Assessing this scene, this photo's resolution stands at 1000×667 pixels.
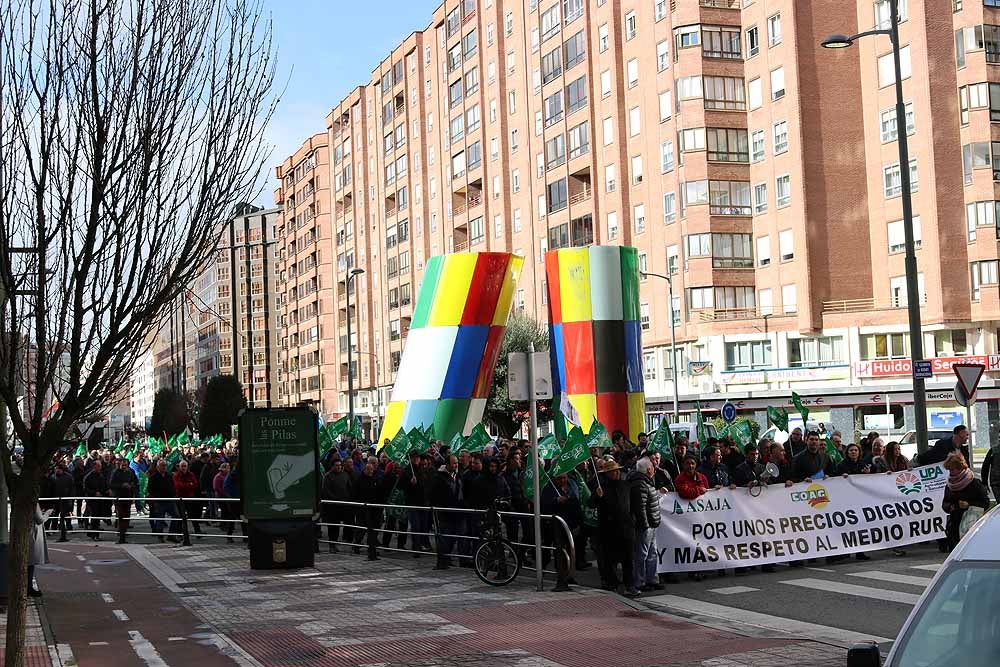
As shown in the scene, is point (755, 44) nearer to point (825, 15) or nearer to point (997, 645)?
point (825, 15)

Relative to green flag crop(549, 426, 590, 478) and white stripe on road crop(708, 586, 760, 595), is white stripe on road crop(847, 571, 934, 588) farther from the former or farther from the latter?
green flag crop(549, 426, 590, 478)

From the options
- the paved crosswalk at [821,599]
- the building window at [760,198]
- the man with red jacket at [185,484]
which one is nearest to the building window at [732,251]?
the building window at [760,198]

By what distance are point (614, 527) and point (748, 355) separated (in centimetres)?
4679

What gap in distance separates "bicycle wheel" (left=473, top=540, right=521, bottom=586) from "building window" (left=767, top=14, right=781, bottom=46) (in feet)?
158

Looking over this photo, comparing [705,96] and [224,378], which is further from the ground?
[705,96]

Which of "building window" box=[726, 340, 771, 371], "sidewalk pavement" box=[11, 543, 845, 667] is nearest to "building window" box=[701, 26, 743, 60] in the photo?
"building window" box=[726, 340, 771, 371]

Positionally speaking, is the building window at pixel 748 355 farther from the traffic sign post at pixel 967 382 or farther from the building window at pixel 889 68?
the traffic sign post at pixel 967 382

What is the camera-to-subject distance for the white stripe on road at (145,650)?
1177 centimetres

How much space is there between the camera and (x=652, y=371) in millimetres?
65375

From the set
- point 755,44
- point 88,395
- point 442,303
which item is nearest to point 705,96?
point 755,44

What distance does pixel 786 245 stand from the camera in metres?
59.9

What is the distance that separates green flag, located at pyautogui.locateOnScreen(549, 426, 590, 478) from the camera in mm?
17750

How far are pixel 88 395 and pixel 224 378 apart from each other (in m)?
79.8

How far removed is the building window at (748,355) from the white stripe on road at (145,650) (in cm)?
4956
